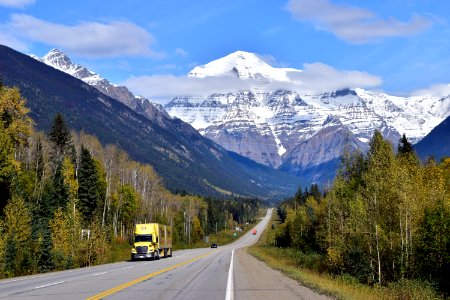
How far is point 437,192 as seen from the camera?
4284 centimetres

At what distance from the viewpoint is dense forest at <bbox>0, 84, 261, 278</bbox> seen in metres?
44.0

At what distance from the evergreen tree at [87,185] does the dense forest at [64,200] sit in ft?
0.15

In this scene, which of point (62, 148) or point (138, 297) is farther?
point (62, 148)

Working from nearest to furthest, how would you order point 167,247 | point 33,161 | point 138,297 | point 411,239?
1. point 138,297
2. point 411,239
3. point 167,247
4. point 33,161

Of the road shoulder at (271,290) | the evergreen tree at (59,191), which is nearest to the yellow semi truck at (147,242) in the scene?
the evergreen tree at (59,191)

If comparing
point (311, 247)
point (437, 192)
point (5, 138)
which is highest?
point (5, 138)

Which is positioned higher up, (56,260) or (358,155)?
(358,155)

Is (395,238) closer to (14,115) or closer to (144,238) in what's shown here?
(144,238)

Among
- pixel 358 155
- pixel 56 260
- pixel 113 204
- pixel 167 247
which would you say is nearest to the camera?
pixel 56 260

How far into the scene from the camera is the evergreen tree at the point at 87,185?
268ft

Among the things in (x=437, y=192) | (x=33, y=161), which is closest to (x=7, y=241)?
(x=437, y=192)

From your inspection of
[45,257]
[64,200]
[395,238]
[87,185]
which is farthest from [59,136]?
[395,238]

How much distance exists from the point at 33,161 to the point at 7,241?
172 ft

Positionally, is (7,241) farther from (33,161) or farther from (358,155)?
(33,161)
